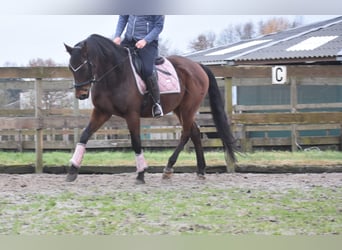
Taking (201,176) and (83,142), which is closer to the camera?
(83,142)

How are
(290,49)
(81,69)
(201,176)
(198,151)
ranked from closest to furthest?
1. (81,69)
2. (201,176)
3. (198,151)
4. (290,49)

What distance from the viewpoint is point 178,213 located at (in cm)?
354

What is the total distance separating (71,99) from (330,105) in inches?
164

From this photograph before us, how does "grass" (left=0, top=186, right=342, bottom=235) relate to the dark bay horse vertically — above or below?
below

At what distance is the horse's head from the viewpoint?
184 inches

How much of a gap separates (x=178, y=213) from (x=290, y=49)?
9.06 meters

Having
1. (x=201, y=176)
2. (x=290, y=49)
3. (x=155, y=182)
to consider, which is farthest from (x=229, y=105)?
(x=290, y=49)

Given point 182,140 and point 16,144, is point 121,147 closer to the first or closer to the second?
point 16,144

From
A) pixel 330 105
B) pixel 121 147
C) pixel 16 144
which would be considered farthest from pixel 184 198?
pixel 330 105

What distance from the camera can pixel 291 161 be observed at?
6.52m

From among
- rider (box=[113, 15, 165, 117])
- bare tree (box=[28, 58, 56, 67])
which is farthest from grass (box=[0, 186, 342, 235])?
bare tree (box=[28, 58, 56, 67])

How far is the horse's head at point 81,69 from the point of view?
184 inches

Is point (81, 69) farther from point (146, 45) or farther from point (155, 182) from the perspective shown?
point (155, 182)

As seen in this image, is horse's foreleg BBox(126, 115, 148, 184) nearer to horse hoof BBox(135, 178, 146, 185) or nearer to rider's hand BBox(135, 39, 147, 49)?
horse hoof BBox(135, 178, 146, 185)
